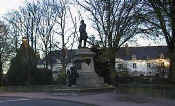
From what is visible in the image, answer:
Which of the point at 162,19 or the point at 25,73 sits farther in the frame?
the point at 25,73

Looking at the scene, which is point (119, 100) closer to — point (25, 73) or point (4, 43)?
point (25, 73)

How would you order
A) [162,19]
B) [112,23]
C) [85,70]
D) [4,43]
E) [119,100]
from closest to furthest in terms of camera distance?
[119,100]
[162,19]
[85,70]
[112,23]
[4,43]

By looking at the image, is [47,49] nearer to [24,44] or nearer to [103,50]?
[24,44]

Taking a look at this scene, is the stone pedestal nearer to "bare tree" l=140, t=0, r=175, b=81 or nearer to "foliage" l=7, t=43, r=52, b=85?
"bare tree" l=140, t=0, r=175, b=81

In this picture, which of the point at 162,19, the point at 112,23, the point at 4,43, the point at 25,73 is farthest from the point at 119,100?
the point at 4,43

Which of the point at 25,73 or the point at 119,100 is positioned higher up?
the point at 25,73

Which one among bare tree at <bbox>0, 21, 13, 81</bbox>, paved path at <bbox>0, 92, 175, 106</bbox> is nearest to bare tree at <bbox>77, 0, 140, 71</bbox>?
paved path at <bbox>0, 92, 175, 106</bbox>

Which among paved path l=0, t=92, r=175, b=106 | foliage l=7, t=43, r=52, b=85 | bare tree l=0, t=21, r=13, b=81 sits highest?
bare tree l=0, t=21, r=13, b=81

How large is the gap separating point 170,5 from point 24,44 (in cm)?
2569

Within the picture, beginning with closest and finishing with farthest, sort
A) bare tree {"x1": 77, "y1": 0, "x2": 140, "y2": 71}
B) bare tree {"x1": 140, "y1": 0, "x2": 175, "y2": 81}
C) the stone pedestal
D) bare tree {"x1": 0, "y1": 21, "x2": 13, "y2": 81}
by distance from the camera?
bare tree {"x1": 140, "y1": 0, "x2": 175, "y2": 81}, the stone pedestal, bare tree {"x1": 77, "y1": 0, "x2": 140, "y2": 71}, bare tree {"x1": 0, "y1": 21, "x2": 13, "y2": 81}

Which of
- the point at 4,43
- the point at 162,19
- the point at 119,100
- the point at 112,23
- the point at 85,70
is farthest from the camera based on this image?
the point at 4,43

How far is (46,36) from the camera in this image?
48.6 metres

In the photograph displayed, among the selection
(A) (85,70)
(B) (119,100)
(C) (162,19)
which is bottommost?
(B) (119,100)

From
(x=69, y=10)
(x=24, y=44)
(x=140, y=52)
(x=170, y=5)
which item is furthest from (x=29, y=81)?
(x=140, y=52)
